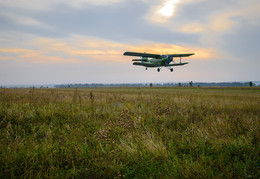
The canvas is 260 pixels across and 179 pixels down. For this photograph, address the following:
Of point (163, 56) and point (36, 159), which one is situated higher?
point (163, 56)

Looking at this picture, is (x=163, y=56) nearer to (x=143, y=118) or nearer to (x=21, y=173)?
(x=143, y=118)

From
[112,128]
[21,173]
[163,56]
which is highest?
[163,56]

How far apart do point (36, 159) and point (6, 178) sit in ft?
1.84

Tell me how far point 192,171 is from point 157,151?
0.82 m

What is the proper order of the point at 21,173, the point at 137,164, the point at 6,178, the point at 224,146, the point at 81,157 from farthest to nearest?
1. the point at 224,146
2. the point at 81,157
3. the point at 137,164
4. the point at 21,173
5. the point at 6,178

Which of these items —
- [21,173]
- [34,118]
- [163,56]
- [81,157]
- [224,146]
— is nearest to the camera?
[21,173]

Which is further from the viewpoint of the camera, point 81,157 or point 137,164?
point 81,157

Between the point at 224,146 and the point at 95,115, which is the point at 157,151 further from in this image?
the point at 95,115

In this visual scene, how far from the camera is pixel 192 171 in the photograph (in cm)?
284

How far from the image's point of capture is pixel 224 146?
12.7 feet

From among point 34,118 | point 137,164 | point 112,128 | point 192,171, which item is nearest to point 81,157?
point 137,164

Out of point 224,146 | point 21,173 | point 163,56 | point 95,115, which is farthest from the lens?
point 163,56

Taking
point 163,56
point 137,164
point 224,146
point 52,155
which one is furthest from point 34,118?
point 163,56

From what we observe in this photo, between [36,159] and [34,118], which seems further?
[34,118]
